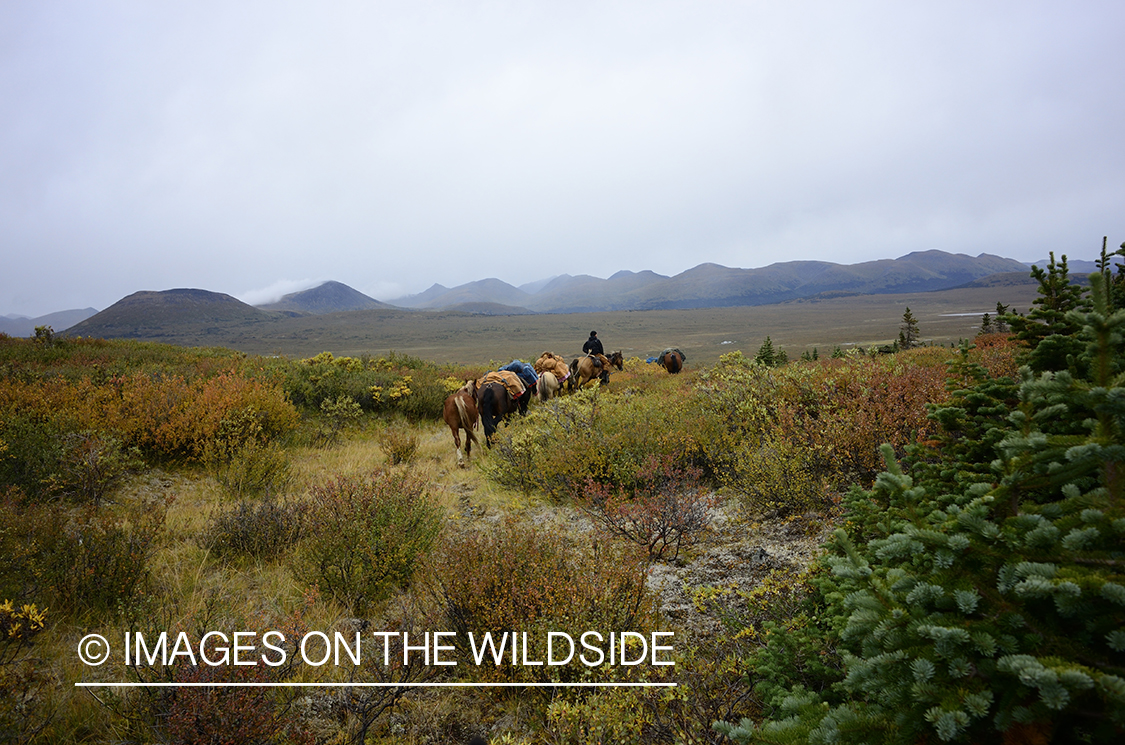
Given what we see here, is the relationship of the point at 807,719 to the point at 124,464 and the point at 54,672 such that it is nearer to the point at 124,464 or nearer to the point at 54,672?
the point at 54,672

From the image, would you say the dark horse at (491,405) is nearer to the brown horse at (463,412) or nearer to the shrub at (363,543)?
the brown horse at (463,412)

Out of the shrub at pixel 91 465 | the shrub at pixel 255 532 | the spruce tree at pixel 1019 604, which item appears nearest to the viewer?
the spruce tree at pixel 1019 604

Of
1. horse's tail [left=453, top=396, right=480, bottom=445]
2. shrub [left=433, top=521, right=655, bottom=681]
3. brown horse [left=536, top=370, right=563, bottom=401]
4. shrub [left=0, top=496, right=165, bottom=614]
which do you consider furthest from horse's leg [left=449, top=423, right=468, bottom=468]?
shrub [left=433, top=521, right=655, bottom=681]

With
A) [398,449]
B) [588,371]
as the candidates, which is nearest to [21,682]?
[398,449]

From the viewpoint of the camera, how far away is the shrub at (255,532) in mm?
4469

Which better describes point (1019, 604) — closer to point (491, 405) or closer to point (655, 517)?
point (655, 517)

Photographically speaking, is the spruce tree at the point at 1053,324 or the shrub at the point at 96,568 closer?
the spruce tree at the point at 1053,324

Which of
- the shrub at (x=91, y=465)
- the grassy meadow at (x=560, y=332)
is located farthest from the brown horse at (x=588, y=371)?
the grassy meadow at (x=560, y=332)

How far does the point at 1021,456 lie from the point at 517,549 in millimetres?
2979

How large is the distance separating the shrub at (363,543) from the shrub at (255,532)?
23 cm

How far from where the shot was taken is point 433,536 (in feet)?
14.6

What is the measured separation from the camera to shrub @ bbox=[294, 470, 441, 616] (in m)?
3.77

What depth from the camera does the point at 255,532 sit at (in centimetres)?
457

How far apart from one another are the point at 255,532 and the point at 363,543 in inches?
59.4
